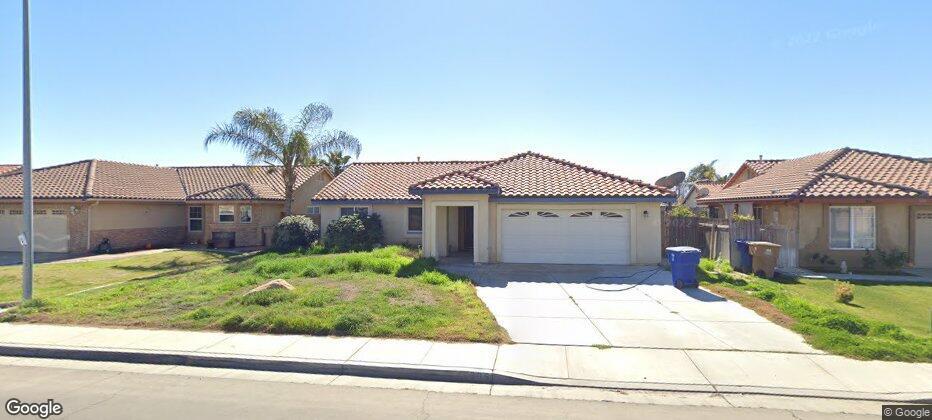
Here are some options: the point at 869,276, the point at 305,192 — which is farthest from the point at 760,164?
the point at 305,192

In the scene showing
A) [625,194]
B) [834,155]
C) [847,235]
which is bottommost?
[847,235]

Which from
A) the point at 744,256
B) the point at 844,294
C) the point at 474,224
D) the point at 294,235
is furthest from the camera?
the point at 294,235

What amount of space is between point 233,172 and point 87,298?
70.4 ft

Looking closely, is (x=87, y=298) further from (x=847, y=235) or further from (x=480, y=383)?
(x=847, y=235)

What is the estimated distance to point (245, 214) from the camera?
26.1 meters

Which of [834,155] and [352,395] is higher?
[834,155]

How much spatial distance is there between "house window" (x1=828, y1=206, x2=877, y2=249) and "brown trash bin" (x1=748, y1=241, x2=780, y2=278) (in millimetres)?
4210

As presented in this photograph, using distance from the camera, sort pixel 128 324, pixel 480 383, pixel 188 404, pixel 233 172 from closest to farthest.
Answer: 1. pixel 188 404
2. pixel 480 383
3. pixel 128 324
4. pixel 233 172

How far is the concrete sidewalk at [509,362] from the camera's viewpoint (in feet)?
19.6

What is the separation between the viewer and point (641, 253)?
52.7 feet

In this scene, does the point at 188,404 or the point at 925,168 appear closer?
the point at 188,404

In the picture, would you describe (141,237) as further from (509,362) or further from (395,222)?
(509,362)

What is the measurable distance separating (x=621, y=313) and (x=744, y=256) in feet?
25.3

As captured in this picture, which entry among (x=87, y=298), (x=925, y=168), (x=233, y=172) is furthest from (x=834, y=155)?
(x=233, y=172)
